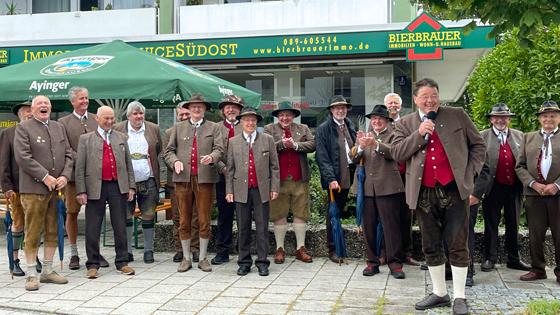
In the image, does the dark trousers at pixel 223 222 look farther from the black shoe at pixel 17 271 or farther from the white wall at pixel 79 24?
the white wall at pixel 79 24

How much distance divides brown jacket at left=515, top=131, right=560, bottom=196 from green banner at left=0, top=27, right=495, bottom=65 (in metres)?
6.49

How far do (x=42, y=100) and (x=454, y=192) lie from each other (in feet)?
14.7

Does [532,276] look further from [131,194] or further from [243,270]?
[131,194]

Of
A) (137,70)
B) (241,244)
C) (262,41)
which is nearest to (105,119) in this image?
(137,70)

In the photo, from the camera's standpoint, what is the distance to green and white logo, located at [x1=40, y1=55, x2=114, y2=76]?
848 centimetres

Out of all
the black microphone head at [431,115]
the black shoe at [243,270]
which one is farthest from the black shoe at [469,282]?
the black shoe at [243,270]

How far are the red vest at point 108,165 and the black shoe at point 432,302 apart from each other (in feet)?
12.3

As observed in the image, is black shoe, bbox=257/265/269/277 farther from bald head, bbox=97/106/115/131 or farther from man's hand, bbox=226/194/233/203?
bald head, bbox=97/106/115/131

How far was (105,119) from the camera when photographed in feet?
23.0

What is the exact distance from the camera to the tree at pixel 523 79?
735cm

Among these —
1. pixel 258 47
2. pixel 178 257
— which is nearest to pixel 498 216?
pixel 178 257

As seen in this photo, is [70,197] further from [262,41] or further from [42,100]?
[262,41]

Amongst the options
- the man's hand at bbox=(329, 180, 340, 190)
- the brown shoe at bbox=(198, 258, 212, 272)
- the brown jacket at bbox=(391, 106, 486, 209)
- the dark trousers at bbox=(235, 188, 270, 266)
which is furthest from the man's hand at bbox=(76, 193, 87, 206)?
the brown jacket at bbox=(391, 106, 486, 209)

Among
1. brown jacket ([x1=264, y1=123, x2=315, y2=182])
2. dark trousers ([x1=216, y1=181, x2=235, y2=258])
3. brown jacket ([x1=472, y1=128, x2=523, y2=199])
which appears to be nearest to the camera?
brown jacket ([x1=472, y1=128, x2=523, y2=199])
